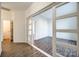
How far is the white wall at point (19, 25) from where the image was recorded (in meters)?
9.60

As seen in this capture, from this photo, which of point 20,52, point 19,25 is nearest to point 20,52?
point 20,52

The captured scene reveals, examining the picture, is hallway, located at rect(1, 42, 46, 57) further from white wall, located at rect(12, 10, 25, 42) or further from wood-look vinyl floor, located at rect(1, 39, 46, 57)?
white wall, located at rect(12, 10, 25, 42)

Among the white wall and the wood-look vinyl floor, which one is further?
the white wall

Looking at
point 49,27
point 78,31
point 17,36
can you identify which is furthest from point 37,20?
point 78,31

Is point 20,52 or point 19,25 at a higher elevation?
point 19,25

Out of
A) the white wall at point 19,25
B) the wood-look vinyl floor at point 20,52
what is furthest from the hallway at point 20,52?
the white wall at point 19,25

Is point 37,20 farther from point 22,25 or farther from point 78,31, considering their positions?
point 78,31

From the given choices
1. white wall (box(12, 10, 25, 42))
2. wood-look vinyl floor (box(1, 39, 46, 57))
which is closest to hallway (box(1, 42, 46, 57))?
wood-look vinyl floor (box(1, 39, 46, 57))

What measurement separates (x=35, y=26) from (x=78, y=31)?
320 inches

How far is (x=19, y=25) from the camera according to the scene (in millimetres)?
9680

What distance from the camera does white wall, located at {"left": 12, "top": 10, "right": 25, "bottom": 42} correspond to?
9.60 meters

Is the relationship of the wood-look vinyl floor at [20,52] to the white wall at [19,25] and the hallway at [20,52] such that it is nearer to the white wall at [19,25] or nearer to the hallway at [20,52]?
the hallway at [20,52]

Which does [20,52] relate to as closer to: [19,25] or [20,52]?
[20,52]

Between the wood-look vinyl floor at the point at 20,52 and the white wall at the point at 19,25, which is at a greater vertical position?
the white wall at the point at 19,25
